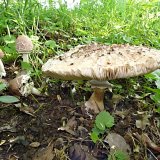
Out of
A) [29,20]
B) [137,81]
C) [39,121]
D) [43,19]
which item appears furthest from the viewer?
[43,19]

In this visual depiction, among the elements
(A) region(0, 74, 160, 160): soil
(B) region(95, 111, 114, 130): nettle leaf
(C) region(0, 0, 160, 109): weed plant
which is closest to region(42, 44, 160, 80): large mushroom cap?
(B) region(95, 111, 114, 130): nettle leaf

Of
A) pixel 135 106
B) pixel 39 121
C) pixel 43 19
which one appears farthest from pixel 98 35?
pixel 39 121

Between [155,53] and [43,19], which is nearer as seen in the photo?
[155,53]

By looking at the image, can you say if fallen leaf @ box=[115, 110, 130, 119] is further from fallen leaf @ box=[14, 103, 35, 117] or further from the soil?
fallen leaf @ box=[14, 103, 35, 117]

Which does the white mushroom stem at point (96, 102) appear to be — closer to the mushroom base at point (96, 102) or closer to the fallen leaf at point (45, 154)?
the mushroom base at point (96, 102)

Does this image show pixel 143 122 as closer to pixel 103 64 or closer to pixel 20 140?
pixel 103 64

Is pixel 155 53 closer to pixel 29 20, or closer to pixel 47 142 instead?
pixel 47 142
